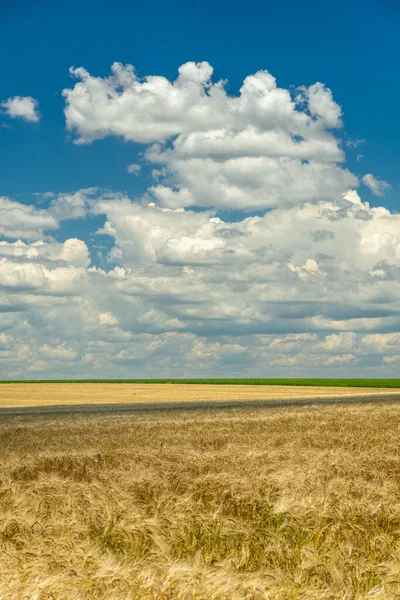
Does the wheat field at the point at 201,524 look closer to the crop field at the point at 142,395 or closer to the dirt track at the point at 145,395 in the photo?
the dirt track at the point at 145,395

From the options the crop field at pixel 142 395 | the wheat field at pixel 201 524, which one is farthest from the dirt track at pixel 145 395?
the wheat field at pixel 201 524

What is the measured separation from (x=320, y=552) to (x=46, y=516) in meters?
3.56

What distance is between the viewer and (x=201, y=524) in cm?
809

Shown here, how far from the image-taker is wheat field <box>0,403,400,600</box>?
17.7ft

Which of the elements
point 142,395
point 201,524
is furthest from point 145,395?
point 201,524

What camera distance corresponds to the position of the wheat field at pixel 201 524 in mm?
5391

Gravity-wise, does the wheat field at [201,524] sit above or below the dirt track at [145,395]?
above

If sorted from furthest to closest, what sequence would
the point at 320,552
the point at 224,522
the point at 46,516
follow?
1. the point at 46,516
2. the point at 224,522
3. the point at 320,552

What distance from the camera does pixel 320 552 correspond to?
7121 millimetres

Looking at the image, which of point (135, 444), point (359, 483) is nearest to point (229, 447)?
point (135, 444)

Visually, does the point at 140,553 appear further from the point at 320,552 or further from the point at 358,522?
the point at 358,522

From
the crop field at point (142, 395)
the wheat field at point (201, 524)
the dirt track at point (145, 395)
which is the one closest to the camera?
the wheat field at point (201, 524)

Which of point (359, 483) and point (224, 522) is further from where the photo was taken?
point (359, 483)

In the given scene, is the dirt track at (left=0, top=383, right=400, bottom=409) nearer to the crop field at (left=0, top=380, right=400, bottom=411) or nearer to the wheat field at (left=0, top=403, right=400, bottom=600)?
the crop field at (left=0, top=380, right=400, bottom=411)
